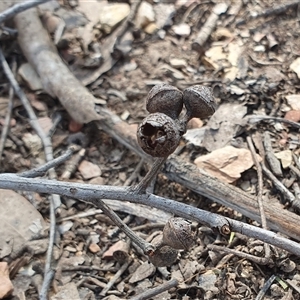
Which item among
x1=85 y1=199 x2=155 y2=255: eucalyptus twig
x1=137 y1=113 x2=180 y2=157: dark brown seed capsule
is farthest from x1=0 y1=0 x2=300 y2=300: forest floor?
x1=137 y1=113 x2=180 y2=157: dark brown seed capsule

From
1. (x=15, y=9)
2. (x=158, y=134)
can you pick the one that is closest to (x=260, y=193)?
(x=158, y=134)

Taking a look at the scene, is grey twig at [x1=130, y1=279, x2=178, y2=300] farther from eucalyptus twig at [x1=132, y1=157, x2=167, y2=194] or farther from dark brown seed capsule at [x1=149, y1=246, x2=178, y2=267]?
eucalyptus twig at [x1=132, y1=157, x2=167, y2=194]

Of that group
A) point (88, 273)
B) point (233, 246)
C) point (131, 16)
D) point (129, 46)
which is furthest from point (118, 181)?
point (131, 16)

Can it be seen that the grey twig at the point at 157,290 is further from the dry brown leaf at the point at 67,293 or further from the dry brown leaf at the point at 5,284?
the dry brown leaf at the point at 5,284

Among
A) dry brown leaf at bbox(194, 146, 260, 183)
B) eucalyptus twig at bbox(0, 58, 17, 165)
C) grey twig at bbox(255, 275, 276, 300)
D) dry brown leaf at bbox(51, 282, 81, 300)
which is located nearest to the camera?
grey twig at bbox(255, 275, 276, 300)

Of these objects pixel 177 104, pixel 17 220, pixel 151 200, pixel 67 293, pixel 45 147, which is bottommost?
pixel 67 293

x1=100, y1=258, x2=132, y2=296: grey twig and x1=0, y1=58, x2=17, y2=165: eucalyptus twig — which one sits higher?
x1=0, y1=58, x2=17, y2=165: eucalyptus twig

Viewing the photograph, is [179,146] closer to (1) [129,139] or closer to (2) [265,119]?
(1) [129,139]
